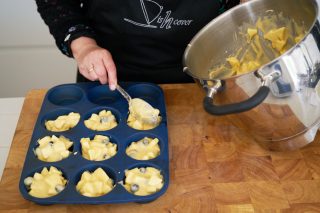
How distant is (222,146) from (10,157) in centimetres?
45

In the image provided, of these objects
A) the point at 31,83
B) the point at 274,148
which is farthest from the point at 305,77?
the point at 31,83

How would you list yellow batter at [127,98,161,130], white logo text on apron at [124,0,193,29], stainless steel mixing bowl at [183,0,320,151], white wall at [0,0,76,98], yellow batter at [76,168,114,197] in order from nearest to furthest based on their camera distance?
stainless steel mixing bowl at [183,0,320,151] → yellow batter at [76,168,114,197] → yellow batter at [127,98,161,130] → white logo text on apron at [124,0,193,29] → white wall at [0,0,76,98]

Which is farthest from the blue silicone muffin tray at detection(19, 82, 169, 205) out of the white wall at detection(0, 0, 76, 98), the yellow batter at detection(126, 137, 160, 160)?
the white wall at detection(0, 0, 76, 98)

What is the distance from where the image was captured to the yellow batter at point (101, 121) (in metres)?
0.82

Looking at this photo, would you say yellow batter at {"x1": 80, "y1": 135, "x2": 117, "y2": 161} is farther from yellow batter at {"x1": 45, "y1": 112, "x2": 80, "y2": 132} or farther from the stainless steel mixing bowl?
the stainless steel mixing bowl

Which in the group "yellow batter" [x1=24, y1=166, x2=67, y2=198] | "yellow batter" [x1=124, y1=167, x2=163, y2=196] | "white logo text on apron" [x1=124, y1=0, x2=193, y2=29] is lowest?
"yellow batter" [x1=24, y1=166, x2=67, y2=198]

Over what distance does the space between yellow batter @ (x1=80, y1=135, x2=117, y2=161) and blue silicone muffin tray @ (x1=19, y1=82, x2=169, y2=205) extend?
0.01 meters

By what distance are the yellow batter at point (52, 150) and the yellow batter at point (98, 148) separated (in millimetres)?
36

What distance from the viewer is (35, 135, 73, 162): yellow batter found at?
29.8 inches

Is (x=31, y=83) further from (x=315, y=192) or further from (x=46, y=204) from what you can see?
(x=315, y=192)

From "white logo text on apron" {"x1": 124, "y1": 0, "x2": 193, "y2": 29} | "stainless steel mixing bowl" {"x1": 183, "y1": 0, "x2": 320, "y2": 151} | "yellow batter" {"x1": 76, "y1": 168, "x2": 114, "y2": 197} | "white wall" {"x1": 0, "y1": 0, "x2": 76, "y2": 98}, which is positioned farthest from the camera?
"white wall" {"x1": 0, "y1": 0, "x2": 76, "y2": 98}

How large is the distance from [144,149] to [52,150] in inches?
7.3

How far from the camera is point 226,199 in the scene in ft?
2.31

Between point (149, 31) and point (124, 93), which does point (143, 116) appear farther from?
point (149, 31)
